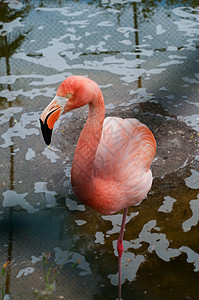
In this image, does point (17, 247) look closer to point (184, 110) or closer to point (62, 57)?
point (184, 110)

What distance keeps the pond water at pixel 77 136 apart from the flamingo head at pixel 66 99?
78cm

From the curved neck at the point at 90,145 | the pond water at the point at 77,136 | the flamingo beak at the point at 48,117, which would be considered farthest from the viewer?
the pond water at the point at 77,136

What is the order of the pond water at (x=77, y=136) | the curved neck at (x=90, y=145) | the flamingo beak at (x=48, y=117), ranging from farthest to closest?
the pond water at (x=77, y=136)
the curved neck at (x=90, y=145)
the flamingo beak at (x=48, y=117)

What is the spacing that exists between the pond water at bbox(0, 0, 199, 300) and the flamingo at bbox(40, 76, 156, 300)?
351 millimetres

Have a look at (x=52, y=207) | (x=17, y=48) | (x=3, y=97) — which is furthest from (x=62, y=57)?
(x=52, y=207)

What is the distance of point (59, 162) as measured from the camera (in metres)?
4.02

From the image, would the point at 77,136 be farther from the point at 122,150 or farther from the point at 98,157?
the point at 98,157

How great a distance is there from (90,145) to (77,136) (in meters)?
1.64

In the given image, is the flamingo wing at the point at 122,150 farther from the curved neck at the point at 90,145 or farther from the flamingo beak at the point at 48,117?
the flamingo beak at the point at 48,117

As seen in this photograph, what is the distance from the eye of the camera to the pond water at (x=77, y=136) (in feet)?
10.0

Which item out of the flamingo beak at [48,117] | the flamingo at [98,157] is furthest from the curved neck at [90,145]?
the flamingo beak at [48,117]

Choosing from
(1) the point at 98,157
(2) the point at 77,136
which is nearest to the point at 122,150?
(1) the point at 98,157

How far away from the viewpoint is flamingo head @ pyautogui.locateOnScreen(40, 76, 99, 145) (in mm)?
2434

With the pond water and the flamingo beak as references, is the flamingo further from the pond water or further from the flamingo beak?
the pond water
